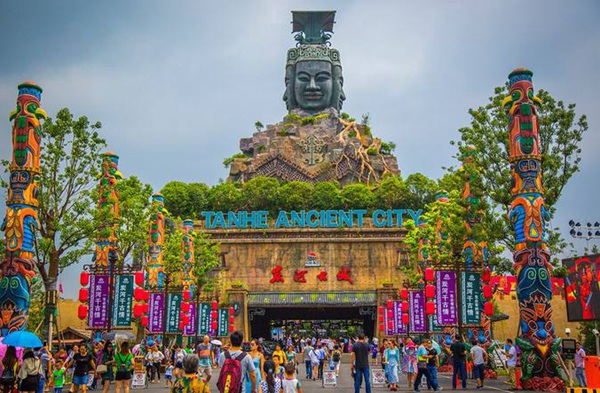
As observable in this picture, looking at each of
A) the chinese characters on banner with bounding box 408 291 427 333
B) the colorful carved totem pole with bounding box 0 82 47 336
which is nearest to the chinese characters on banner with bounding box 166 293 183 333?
the chinese characters on banner with bounding box 408 291 427 333

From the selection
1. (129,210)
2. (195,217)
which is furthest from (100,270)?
(195,217)

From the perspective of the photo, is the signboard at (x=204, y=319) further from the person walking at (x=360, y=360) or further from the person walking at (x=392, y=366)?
the person walking at (x=360, y=360)

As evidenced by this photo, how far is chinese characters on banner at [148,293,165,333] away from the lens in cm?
2995

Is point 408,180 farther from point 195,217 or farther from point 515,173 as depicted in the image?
point 515,173

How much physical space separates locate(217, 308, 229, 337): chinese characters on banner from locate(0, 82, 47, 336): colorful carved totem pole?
79.7 ft

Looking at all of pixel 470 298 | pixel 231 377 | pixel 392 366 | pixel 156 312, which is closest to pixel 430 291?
pixel 470 298

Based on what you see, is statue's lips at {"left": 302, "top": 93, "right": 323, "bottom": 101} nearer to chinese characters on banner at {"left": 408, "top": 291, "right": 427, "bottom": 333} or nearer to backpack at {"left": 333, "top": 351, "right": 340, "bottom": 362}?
chinese characters on banner at {"left": 408, "top": 291, "right": 427, "bottom": 333}

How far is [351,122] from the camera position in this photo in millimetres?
70500

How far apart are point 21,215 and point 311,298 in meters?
32.3

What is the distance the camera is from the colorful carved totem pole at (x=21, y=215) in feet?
65.9

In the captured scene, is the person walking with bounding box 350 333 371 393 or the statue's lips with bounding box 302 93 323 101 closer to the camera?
the person walking with bounding box 350 333 371 393

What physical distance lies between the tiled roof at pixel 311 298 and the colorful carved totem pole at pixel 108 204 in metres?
24.1

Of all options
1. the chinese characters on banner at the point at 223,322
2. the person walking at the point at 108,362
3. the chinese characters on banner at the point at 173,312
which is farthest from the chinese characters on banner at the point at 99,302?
the chinese characters on banner at the point at 223,322

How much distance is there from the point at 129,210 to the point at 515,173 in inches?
657
